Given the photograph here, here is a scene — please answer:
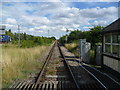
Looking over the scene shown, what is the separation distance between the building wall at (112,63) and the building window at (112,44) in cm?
35

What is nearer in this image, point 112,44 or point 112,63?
point 112,63

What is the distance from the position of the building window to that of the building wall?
352 mm

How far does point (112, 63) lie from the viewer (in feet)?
31.1

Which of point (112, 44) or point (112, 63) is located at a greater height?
point (112, 44)

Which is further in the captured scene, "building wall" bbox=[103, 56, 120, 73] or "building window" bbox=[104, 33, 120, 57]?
"building window" bbox=[104, 33, 120, 57]

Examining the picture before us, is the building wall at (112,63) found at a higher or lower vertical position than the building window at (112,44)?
lower

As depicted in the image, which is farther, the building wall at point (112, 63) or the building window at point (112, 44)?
the building window at point (112, 44)

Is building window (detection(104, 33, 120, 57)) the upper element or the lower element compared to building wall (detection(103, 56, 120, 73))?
upper

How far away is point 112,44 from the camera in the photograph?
31.8 feet

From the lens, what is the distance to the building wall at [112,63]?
870 cm

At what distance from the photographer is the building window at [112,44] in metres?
9.07

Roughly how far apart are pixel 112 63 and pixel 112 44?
1127mm

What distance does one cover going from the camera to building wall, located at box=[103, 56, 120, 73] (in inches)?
342

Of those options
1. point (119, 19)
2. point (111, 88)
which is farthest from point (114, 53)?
point (111, 88)
